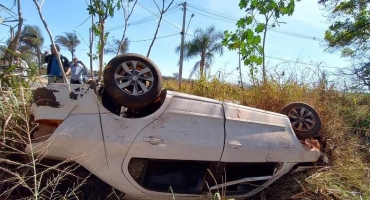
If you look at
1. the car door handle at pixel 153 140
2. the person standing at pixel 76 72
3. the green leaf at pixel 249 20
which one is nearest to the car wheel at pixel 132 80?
the car door handle at pixel 153 140

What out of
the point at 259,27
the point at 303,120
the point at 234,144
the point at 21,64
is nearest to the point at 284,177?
the point at 303,120

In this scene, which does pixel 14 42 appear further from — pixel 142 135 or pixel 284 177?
pixel 284 177

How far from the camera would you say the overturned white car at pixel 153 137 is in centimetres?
229

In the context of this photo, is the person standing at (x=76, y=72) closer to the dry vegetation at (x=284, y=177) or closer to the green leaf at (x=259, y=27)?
the dry vegetation at (x=284, y=177)

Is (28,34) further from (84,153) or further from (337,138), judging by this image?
(337,138)

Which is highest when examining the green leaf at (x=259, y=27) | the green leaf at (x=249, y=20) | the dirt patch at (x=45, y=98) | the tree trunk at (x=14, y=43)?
the green leaf at (x=249, y=20)

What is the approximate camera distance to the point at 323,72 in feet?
20.9

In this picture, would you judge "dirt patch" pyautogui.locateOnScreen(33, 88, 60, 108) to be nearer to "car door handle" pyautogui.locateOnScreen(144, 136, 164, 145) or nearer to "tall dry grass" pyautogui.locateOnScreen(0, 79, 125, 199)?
"tall dry grass" pyautogui.locateOnScreen(0, 79, 125, 199)

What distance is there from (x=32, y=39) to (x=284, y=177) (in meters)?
3.07

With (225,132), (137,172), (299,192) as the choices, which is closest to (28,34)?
(137,172)

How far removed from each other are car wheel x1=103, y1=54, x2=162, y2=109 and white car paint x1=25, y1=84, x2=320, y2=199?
123 mm

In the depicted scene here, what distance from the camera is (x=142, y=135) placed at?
2334 mm

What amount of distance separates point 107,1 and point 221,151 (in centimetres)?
308

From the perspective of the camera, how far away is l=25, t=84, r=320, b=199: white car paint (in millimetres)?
2264
